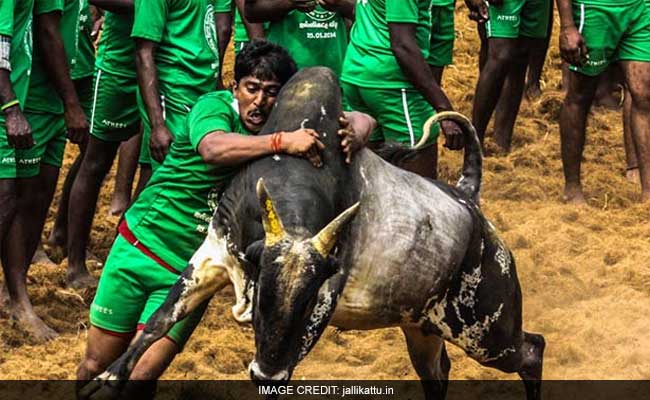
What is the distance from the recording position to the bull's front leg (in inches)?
230

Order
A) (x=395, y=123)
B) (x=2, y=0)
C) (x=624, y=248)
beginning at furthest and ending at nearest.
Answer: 1. (x=624, y=248)
2. (x=395, y=123)
3. (x=2, y=0)

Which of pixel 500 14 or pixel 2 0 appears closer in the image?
pixel 2 0

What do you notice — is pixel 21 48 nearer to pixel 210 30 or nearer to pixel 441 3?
pixel 210 30

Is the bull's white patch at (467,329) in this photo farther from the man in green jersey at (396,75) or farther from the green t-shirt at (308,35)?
the green t-shirt at (308,35)

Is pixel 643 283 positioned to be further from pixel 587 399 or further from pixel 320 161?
pixel 320 161

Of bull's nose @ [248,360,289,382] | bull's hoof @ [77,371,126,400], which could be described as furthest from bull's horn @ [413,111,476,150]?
bull's hoof @ [77,371,126,400]

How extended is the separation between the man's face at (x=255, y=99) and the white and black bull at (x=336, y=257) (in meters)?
0.18

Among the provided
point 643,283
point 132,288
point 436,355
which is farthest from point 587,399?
point 132,288

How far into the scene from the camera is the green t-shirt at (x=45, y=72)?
26.2ft

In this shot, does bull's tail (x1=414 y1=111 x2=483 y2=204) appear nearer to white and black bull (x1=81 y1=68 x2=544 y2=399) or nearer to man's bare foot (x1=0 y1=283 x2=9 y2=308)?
white and black bull (x1=81 y1=68 x2=544 y2=399)

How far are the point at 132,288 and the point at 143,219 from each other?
27 centimetres

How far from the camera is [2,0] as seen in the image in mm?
7605

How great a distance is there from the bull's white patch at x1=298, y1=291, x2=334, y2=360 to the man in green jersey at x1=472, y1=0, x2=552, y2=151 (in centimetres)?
456

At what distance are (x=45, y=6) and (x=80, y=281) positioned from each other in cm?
153
